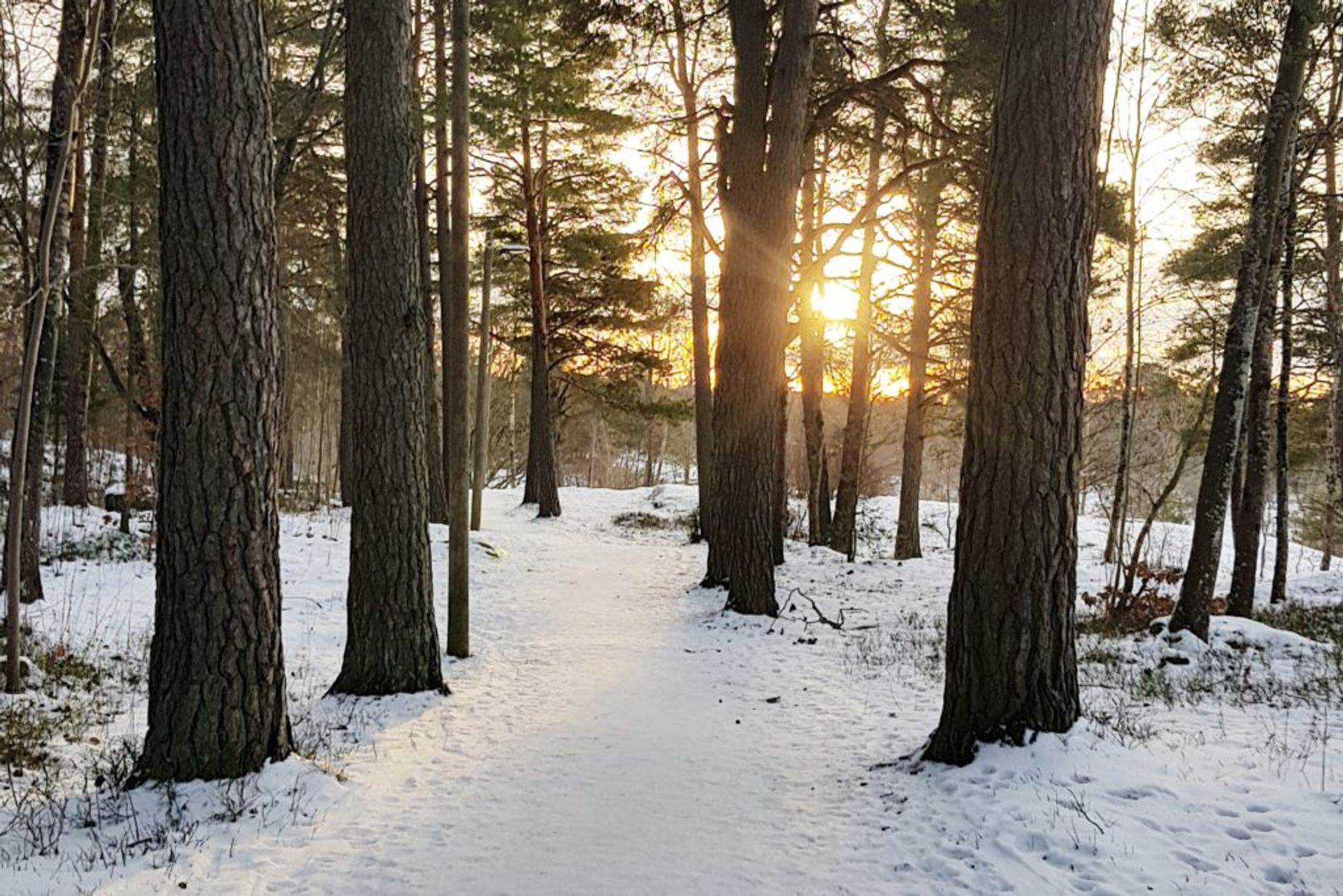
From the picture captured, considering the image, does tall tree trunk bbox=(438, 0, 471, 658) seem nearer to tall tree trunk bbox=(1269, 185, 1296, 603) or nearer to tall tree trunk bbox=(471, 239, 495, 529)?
tall tree trunk bbox=(471, 239, 495, 529)

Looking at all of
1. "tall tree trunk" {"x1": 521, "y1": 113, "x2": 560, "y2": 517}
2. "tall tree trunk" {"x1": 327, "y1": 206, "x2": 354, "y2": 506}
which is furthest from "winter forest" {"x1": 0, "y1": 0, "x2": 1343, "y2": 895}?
"tall tree trunk" {"x1": 521, "y1": 113, "x2": 560, "y2": 517}

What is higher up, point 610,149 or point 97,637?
point 610,149

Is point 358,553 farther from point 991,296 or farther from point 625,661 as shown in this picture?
point 991,296

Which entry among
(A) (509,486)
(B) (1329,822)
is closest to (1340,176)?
(B) (1329,822)

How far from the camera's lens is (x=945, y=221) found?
1324 cm

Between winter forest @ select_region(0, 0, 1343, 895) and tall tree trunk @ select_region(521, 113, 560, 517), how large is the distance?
231 centimetres

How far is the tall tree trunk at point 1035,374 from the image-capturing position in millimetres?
4062

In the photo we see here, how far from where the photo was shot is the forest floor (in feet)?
10.4

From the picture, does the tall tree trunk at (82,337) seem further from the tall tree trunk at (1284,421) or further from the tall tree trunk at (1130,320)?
the tall tree trunk at (1284,421)

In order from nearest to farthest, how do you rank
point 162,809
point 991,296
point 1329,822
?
1. point 1329,822
2. point 162,809
3. point 991,296

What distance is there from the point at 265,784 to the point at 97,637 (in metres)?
4.42

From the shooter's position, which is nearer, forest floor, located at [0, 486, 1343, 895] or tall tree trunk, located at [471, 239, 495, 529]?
forest floor, located at [0, 486, 1343, 895]

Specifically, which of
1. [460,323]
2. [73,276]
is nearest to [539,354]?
[73,276]

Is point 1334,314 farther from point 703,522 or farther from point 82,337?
point 82,337
